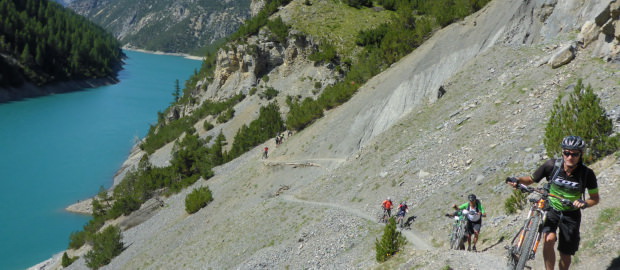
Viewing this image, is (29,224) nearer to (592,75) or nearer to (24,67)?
(592,75)

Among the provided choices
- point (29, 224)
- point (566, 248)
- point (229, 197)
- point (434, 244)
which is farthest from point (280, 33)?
point (566, 248)

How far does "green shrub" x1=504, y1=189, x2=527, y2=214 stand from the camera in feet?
37.8

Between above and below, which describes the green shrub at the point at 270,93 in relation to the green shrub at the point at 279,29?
below

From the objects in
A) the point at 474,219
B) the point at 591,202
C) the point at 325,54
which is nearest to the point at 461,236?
the point at 474,219

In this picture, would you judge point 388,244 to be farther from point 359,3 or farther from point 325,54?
point 359,3

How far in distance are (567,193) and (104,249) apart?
30179 mm

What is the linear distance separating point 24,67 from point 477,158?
390ft

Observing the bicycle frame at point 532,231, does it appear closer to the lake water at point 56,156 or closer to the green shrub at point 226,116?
the lake water at point 56,156

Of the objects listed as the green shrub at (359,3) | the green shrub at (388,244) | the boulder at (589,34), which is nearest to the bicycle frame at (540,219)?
the green shrub at (388,244)

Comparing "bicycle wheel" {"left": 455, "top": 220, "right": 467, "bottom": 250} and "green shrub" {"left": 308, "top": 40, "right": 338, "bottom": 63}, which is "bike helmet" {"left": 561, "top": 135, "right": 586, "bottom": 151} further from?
"green shrub" {"left": 308, "top": 40, "right": 338, "bottom": 63}

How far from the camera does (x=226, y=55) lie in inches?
2520

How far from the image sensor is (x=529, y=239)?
6.80 metres

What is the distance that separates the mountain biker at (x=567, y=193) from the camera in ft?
20.2

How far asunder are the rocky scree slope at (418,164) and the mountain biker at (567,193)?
114cm
